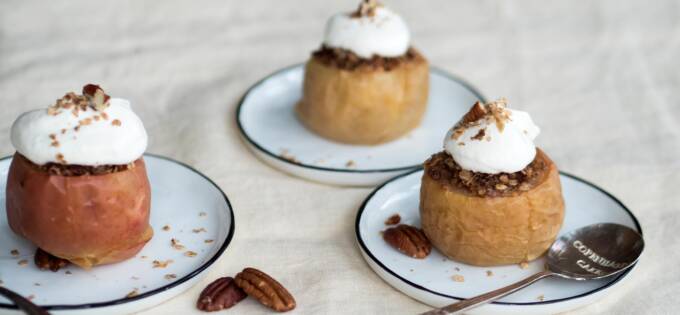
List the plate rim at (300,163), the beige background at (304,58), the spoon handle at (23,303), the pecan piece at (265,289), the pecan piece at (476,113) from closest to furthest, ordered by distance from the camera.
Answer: the spoon handle at (23,303) → the pecan piece at (265,289) → the pecan piece at (476,113) → the beige background at (304,58) → the plate rim at (300,163)

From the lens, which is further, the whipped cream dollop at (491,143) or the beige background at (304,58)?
the beige background at (304,58)

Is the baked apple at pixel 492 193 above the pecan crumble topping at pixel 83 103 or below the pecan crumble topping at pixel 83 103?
below

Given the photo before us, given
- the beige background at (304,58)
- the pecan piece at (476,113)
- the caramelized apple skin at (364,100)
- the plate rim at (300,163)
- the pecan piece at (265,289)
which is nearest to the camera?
the pecan piece at (265,289)

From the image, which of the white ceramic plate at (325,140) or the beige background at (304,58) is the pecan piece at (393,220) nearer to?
the beige background at (304,58)

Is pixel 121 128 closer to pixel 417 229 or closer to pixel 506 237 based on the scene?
pixel 417 229

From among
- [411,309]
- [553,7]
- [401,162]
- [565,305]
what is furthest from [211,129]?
[553,7]

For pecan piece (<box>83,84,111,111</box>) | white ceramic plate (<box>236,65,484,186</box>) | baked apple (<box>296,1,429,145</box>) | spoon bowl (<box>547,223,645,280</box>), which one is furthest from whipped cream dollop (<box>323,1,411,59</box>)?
pecan piece (<box>83,84,111,111</box>)

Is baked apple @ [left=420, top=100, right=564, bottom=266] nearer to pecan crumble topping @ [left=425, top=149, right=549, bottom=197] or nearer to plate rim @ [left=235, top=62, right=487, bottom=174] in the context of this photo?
pecan crumble topping @ [left=425, top=149, right=549, bottom=197]

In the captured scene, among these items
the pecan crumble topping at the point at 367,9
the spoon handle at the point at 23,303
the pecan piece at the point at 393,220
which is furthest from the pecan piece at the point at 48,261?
the pecan crumble topping at the point at 367,9
